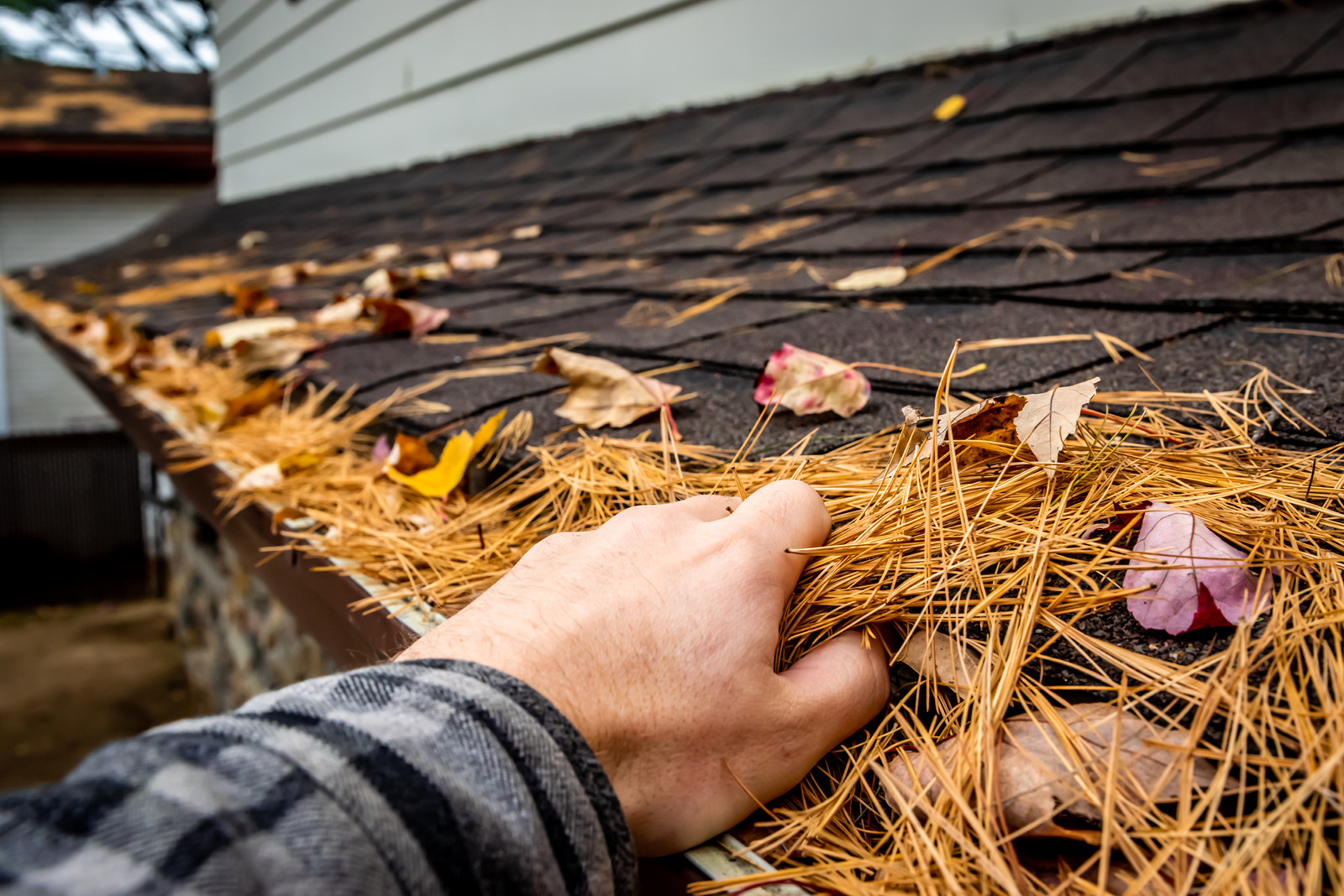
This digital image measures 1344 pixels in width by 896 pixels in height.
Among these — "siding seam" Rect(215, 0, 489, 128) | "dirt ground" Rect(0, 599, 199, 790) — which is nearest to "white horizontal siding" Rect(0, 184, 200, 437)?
"dirt ground" Rect(0, 599, 199, 790)

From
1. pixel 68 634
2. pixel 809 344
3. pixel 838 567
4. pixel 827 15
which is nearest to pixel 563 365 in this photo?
pixel 809 344

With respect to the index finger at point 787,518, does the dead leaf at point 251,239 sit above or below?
above

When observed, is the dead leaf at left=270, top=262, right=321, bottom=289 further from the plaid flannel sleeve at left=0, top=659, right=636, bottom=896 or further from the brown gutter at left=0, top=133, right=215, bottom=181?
the brown gutter at left=0, top=133, right=215, bottom=181

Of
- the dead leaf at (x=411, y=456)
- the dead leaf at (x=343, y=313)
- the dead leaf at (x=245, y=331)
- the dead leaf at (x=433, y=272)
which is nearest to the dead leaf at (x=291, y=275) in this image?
the dead leaf at (x=433, y=272)

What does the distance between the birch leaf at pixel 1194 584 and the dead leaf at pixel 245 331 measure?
195 cm

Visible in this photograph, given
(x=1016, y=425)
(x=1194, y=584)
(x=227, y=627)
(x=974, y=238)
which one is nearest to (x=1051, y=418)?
(x=1016, y=425)

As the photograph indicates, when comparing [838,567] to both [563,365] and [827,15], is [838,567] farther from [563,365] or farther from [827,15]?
[827,15]

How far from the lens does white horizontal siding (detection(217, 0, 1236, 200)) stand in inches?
102

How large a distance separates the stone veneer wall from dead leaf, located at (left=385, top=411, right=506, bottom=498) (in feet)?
4.56

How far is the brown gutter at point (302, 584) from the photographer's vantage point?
0.97 meters

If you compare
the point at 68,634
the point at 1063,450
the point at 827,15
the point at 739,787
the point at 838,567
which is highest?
the point at 827,15

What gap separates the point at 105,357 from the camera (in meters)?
3.05

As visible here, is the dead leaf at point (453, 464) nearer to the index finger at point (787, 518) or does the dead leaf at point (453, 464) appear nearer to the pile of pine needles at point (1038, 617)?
the pile of pine needles at point (1038, 617)

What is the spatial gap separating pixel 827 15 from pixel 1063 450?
2467 mm
